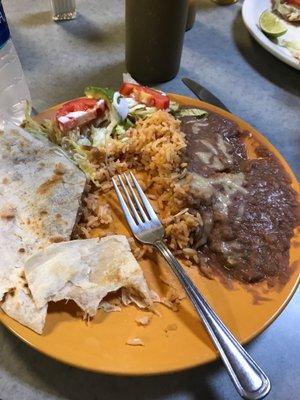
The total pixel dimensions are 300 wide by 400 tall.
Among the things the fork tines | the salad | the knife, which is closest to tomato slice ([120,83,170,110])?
the salad

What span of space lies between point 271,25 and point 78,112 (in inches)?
56.8

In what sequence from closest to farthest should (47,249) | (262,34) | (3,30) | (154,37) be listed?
(47,249)
(3,30)
(154,37)
(262,34)

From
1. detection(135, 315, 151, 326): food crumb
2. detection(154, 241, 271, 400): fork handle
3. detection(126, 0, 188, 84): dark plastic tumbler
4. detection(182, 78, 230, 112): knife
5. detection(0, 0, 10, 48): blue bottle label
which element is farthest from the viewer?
detection(182, 78, 230, 112): knife

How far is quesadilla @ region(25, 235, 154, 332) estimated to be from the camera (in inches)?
52.3

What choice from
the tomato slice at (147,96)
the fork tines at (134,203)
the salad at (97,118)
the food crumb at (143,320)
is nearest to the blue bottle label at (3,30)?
the salad at (97,118)

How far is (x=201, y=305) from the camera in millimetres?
1322

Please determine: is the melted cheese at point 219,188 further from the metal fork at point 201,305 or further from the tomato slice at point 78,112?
the tomato slice at point 78,112

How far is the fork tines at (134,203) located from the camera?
162 cm

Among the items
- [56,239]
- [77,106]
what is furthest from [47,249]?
[77,106]

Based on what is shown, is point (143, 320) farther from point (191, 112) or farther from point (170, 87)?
point (170, 87)

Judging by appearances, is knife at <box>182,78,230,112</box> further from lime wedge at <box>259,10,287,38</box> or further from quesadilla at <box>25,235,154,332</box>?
quesadilla at <box>25,235,154,332</box>

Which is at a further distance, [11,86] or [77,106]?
[11,86]

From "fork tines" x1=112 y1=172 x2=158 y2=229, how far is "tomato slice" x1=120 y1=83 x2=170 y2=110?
1.36 ft

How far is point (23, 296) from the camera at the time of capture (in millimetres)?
1331
